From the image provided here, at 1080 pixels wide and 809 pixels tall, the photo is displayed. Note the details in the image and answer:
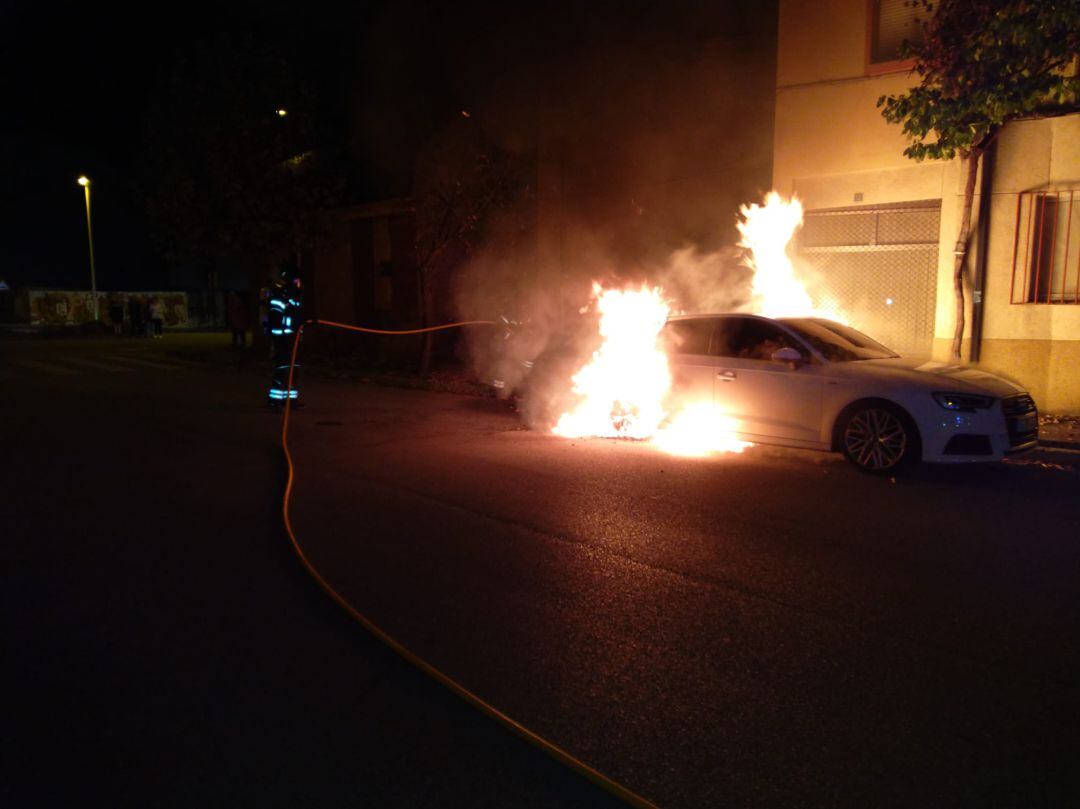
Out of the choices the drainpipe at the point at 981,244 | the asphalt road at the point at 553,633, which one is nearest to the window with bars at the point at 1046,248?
the drainpipe at the point at 981,244

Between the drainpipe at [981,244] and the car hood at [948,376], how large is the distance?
142 inches

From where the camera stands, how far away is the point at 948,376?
7578 millimetres

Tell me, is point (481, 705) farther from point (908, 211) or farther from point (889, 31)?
point (889, 31)

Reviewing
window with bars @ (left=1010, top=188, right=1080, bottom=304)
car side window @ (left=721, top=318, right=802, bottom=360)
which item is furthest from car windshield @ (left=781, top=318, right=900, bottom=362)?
window with bars @ (left=1010, top=188, right=1080, bottom=304)

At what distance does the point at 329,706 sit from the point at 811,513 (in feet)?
13.8

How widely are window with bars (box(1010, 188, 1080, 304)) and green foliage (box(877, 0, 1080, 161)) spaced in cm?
111

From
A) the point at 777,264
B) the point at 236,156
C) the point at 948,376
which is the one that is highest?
the point at 236,156

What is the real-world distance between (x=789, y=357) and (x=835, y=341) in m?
0.89

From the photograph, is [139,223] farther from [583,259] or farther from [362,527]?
[362,527]

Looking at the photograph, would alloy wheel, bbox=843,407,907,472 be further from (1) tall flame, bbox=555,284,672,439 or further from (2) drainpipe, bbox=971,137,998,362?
(2) drainpipe, bbox=971,137,998,362

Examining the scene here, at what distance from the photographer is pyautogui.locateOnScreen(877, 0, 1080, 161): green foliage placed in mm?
8961

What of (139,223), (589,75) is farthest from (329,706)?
(139,223)

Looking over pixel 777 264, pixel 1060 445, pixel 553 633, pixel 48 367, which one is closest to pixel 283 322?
pixel 777 264

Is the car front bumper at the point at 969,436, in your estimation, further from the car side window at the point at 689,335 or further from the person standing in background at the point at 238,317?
the person standing in background at the point at 238,317
